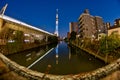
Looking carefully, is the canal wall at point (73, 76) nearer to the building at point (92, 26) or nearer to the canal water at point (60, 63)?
the building at point (92, 26)

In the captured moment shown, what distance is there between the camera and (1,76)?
3.71 ft

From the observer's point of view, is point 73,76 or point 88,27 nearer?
point 73,76

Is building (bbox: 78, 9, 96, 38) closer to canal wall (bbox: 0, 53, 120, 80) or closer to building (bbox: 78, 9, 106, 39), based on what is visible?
building (bbox: 78, 9, 106, 39)

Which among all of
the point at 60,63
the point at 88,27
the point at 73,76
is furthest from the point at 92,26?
the point at 73,76

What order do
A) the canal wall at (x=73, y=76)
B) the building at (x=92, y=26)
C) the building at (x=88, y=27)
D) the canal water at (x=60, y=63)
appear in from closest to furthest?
the canal wall at (x=73, y=76), the building at (x=92, y=26), the building at (x=88, y=27), the canal water at (x=60, y=63)

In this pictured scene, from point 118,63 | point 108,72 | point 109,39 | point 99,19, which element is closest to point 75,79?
point 108,72

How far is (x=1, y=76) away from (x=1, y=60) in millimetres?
142

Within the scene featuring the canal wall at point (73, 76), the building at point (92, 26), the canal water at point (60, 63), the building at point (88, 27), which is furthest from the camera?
the canal water at point (60, 63)

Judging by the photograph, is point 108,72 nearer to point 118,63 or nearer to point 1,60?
point 118,63

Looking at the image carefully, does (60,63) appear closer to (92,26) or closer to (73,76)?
(92,26)

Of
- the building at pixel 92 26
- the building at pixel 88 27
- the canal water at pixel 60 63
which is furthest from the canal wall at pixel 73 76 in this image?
the canal water at pixel 60 63

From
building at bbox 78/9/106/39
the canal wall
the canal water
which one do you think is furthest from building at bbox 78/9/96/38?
the canal wall

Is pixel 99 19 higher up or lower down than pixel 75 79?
higher up

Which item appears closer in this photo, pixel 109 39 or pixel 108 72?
pixel 108 72
